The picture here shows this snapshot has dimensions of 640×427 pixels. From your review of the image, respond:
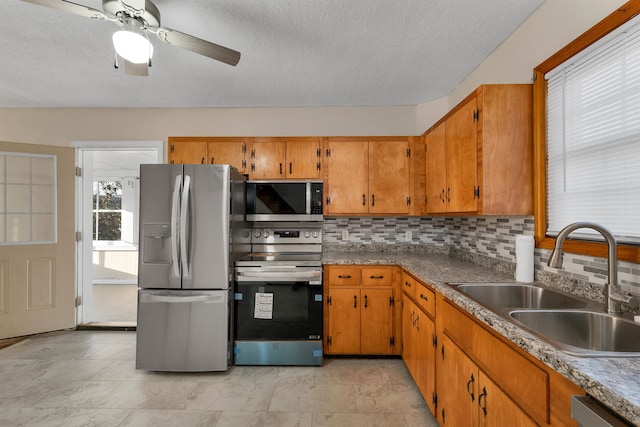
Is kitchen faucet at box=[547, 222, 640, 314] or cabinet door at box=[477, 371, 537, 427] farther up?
kitchen faucet at box=[547, 222, 640, 314]

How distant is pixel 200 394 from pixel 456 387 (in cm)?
175

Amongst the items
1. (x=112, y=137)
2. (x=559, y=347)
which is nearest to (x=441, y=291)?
(x=559, y=347)

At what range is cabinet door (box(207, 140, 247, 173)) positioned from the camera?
3.26 meters

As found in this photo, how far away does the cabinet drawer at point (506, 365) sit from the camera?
0.97m

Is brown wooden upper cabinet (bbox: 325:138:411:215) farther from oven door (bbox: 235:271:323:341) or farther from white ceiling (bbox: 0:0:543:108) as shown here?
oven door (bbox: 235:271:323:341)

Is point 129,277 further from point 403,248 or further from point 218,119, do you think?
point 403,248

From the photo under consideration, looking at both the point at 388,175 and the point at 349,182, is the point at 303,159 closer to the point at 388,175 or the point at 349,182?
the point at 349,182

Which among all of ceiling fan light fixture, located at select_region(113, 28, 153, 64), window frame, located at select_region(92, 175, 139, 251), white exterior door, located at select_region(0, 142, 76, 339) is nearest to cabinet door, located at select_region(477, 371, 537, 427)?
ceiling fan light fixture, located at select_region(113, 28, 153, 64)

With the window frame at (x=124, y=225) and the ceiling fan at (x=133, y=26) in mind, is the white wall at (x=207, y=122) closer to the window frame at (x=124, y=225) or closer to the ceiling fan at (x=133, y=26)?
the ceiling fan at (x=133, y=26)

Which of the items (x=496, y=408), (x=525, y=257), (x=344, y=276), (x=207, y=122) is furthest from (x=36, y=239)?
(x=525, y=257)

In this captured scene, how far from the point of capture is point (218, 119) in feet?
11.7

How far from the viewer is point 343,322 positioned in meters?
2.82

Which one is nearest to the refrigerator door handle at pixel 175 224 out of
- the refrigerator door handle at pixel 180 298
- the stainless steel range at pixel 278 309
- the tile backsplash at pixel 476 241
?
the refrigerator door handle at pixel 180 298

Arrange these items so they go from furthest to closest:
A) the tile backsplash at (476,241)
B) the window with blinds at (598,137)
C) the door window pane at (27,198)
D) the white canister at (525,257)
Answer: the door window pane at (27,198) → the white canister at (525,257) → the tile backsplash at (476,241) → the window with blinds at (598,137)
